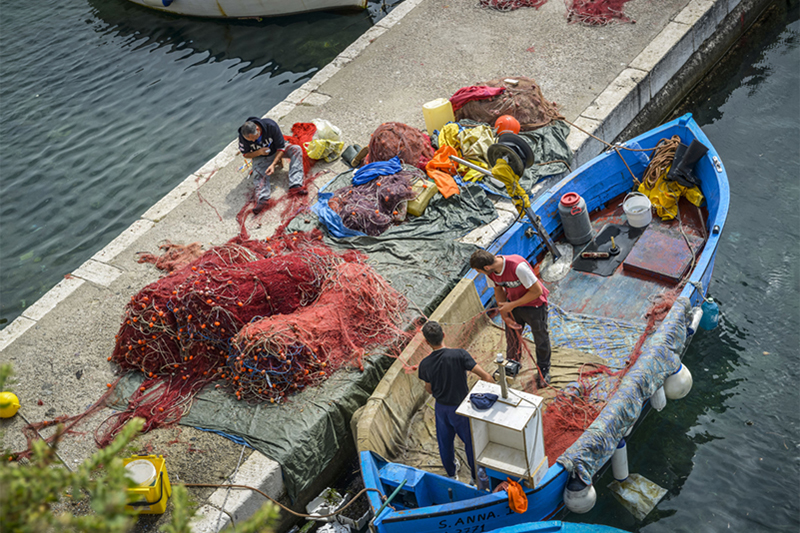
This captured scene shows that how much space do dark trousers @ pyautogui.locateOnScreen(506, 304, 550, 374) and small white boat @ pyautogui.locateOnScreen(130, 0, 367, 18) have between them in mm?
10737

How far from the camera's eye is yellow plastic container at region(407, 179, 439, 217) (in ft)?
26.9

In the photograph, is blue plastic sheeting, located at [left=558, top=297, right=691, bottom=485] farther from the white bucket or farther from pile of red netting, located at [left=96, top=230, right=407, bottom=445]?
pile of red netting, located at [left=96, top=230, right=407, bottom=445]

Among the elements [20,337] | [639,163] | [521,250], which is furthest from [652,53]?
[20,337]

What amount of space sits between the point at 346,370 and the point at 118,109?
31.4ft

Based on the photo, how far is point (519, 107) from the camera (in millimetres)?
9211

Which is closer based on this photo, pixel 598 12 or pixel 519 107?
pixel 519 107

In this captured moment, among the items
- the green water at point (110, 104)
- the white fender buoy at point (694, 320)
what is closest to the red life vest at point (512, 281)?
the white fender buoy at point (694, 320)

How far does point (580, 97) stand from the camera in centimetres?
990

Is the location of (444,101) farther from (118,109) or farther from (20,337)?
→ (118,109)

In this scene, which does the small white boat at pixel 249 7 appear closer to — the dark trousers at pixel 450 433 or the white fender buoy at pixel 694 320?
the white fender buoy at pixel 694 320

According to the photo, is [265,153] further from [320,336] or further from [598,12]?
[598,12]

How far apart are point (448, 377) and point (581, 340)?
2143 mm

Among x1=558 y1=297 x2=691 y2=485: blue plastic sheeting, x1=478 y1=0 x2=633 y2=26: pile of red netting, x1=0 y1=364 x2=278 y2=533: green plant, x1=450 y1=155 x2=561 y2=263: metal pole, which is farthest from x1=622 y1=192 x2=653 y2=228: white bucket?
x1=0 y1=364 x2=278 y2=533: green plant

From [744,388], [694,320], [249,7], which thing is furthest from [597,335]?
[249,7]
